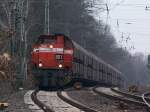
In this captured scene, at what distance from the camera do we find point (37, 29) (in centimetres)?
5981

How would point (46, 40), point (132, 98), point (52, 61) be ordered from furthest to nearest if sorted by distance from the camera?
1. point (46, 40)
2. point (52, 61)
3. point (132, 98)

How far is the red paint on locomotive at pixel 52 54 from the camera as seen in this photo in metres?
31.4

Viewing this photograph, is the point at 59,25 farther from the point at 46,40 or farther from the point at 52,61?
the point at 52,61

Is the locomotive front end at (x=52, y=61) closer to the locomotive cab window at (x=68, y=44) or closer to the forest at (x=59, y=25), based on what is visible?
the locomotive cab window at (x=68, y=44)

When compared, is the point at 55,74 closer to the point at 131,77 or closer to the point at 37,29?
the point at 37,29

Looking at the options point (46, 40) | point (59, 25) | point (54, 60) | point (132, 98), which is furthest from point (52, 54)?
point (59, 25)

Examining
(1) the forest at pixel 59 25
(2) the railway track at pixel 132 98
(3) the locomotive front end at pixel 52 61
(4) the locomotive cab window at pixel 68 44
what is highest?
(1) the forest at pixel 59 25

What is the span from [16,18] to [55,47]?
2.92 m

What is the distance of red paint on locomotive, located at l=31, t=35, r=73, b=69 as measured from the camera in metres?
31.4

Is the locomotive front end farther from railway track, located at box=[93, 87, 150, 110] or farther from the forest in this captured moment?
railway track, located at box=[93, 87, 150, 110]

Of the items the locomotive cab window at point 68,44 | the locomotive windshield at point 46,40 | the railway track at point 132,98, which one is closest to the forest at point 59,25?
the locomotive windshield at point 46,40

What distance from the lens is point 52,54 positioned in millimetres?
31625

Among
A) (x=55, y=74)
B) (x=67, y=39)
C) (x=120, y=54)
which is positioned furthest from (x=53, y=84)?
(x=120, y=54)

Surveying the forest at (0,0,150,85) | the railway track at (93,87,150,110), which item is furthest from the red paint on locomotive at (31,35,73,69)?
the railway track at (93,87,150,110)
